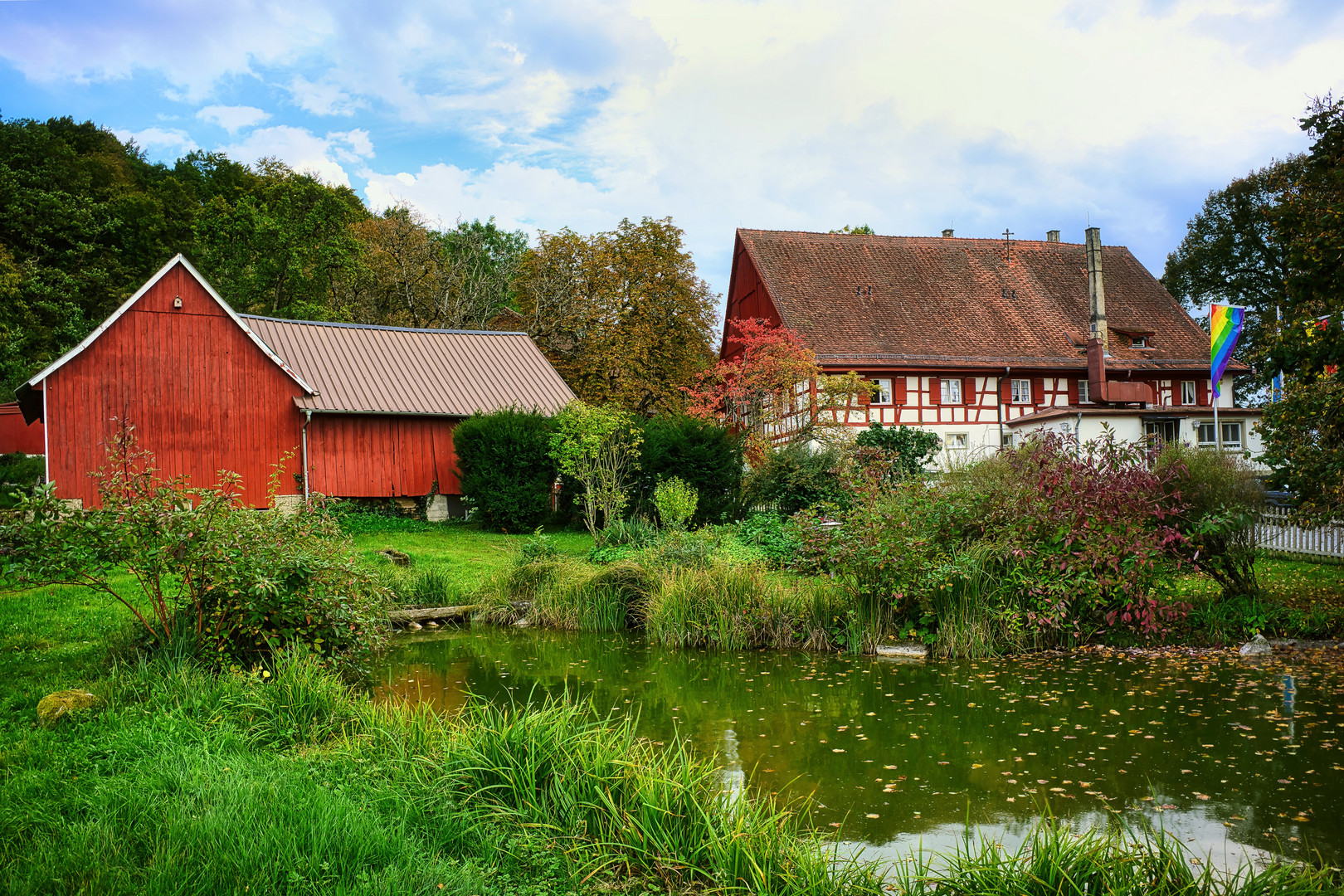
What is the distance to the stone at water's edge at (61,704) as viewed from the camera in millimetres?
5891

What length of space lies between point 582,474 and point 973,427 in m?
17.6

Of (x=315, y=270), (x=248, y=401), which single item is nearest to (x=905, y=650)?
(x=248, y=401)

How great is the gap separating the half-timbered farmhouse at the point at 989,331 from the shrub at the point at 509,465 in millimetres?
11280

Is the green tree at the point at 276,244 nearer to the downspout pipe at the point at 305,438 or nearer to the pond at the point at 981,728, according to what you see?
the downspout pipe at the point at 305,438

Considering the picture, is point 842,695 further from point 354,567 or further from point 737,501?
point 737,501

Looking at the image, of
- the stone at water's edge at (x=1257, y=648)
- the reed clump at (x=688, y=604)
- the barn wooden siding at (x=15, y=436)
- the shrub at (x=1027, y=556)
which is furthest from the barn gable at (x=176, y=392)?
the stone at water's edge at (x=1257, y=648)

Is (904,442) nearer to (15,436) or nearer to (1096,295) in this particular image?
(1096,295)

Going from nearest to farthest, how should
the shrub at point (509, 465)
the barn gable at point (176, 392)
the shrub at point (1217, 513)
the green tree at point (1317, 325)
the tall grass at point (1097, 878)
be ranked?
1. the tall grass at point (1097, 878)
2. the green tree at point (1317, 325)
3. the shrub at point (1217, 513)
4. the barn gable at point (176, 392)
5. the shrub at point (509, 465)

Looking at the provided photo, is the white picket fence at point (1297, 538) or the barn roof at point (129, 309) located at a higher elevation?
the barn roof at point (129, 309)

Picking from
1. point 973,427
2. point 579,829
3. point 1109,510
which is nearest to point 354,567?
point 579,829

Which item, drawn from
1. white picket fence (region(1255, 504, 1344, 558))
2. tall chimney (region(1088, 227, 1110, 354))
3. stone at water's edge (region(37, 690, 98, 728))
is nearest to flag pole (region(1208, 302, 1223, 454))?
white picket fence (region(1255, 504, 1344, 558))

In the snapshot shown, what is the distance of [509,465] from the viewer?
20016mm

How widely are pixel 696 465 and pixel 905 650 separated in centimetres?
1052

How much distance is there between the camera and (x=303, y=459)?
67.9 ft
